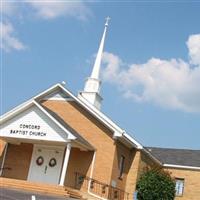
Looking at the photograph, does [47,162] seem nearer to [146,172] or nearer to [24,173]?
[24,173]

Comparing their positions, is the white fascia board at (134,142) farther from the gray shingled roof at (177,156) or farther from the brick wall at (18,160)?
the gray shingled roof at (177,156)

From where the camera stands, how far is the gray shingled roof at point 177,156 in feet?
123

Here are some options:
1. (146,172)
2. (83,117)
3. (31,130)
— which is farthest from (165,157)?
(31,130)

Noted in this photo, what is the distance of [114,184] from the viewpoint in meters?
28.7

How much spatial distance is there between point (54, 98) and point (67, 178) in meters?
5.60

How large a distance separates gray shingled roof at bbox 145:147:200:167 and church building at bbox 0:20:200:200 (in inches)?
240

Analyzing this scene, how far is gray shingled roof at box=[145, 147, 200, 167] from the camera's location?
3750cm

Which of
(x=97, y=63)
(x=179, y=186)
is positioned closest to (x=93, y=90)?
(x=97, y=63)

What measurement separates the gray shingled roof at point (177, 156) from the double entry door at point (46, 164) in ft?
37.4

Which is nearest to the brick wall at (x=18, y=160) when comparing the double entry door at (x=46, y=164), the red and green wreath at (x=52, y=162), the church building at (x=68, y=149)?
the church building at (x=68, y=149)

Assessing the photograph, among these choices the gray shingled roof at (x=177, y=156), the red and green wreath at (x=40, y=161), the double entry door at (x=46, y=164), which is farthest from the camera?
the gray shingled roof at (x=177, y=156)

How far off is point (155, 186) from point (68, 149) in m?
6.51

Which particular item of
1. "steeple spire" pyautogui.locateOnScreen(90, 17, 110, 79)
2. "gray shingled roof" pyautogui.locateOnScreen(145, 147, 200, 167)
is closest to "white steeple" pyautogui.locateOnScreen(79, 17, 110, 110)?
"steeple spire" pyautogui.locateOnScreen(90, 17, 110, 79)

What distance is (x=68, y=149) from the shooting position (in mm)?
26422
